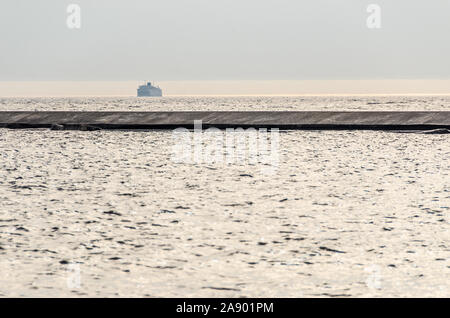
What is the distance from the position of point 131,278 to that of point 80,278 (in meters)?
0.54

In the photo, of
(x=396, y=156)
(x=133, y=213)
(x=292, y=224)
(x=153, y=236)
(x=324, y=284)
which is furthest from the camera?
(x=396, y=156)

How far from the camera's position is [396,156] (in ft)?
84.7

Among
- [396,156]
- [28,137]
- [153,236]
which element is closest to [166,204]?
[153,236]

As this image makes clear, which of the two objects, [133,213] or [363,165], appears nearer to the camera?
[133,213]

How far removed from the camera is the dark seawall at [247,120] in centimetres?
3888

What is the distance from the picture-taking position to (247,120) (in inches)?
1626

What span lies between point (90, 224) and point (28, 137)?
27.5 metres

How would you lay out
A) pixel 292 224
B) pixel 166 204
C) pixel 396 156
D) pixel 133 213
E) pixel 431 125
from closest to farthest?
pixel 292 224 → pixel 133 213 → pixel 166 204 → pixel 396 156 → pixel 431 125

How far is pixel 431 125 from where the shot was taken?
37.4 meters

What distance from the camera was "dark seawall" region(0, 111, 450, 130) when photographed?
38.9 metres

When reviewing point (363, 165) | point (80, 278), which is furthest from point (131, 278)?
point (363, 165)

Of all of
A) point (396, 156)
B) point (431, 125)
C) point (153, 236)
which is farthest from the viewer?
point (431, 125)

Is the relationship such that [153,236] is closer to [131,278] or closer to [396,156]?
[131,278]
